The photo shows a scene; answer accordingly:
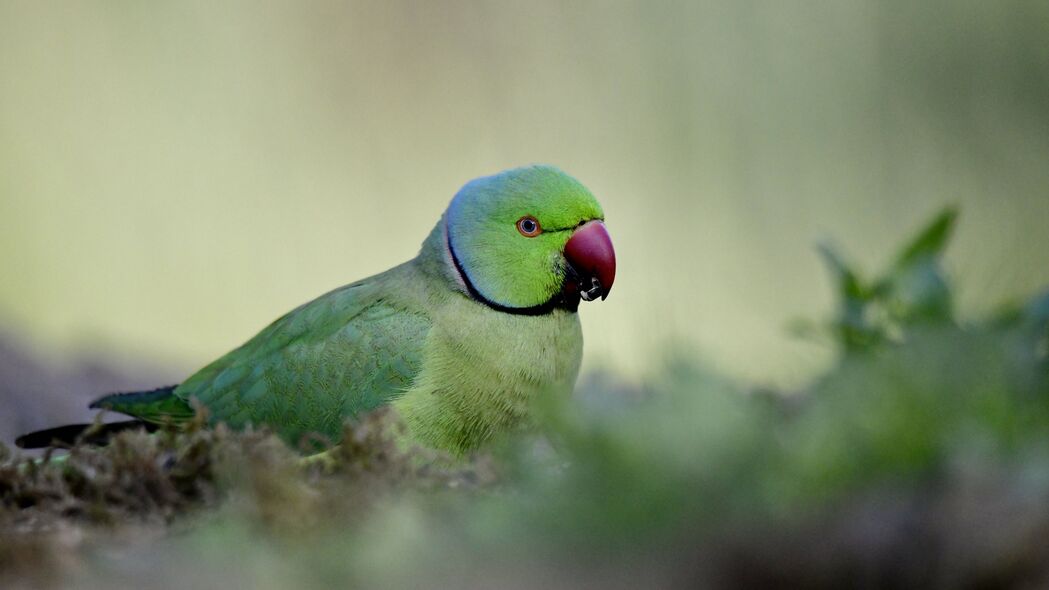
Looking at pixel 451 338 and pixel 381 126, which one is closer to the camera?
pixel 451 338

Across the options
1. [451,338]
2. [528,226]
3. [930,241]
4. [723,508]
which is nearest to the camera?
[723,508]

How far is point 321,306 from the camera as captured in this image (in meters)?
2.41

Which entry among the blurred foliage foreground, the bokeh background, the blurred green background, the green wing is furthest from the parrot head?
the blurred foliage foreground

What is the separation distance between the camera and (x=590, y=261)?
2.26m

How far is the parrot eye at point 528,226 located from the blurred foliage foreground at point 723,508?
1588 millimetres

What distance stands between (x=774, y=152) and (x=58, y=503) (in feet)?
10.7

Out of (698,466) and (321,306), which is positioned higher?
(698,466)

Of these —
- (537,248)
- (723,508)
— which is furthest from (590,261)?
(723,508)

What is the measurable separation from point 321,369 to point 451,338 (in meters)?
0.28

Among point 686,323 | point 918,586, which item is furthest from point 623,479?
point 686,323

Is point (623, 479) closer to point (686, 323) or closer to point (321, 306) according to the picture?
point (686, 323)

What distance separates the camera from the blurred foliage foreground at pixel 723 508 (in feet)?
1.79

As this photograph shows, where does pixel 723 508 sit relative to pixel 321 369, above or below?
above

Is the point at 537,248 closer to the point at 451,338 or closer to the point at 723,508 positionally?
the point at 451,338
